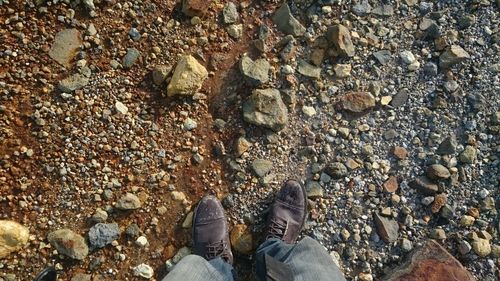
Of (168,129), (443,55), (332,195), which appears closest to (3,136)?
(168,129)

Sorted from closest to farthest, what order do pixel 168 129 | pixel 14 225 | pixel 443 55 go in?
pixel 14 225
pixel 168 129
pixel 443 55

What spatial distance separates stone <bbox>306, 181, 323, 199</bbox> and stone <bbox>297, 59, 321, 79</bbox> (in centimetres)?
73

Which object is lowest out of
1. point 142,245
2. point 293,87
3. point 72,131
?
point 142,245

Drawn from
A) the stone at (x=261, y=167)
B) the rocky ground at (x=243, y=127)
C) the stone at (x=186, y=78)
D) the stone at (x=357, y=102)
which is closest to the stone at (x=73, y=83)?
the rocky ground at (x=243, y=127)

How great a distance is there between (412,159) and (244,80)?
49.9 inches

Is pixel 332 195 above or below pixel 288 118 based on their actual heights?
below

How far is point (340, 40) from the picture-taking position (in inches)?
122

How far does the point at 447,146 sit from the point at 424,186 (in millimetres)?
323

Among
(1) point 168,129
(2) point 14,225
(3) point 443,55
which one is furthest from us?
(3) point 443,55

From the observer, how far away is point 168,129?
2.98 metres

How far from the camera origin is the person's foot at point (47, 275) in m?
2.73

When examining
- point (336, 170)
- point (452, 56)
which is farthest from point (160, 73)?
point (452, 56)

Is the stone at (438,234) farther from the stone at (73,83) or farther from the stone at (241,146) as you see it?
the stone at (73,83)

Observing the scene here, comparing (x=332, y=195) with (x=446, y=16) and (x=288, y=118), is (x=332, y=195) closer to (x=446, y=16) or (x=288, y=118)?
(x=288, y=118)
